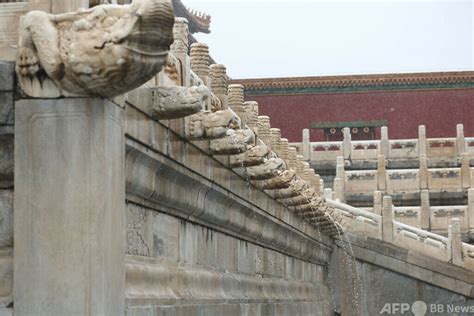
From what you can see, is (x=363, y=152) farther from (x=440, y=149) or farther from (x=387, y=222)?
(x=387, y=222)

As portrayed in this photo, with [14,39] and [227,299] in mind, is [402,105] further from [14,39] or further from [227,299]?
[14,39]

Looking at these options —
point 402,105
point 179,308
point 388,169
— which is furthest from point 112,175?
point 402,105

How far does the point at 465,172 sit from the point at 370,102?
10.3 metres

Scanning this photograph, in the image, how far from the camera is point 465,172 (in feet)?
114

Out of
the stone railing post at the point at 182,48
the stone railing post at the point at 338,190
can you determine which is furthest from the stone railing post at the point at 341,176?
the stone railing post at the point at 182,48

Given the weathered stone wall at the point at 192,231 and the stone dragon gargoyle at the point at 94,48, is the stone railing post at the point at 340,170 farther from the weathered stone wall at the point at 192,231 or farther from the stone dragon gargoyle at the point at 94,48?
the stone dragon gargoyle at the point at 94,48

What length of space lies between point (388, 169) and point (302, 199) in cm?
2041

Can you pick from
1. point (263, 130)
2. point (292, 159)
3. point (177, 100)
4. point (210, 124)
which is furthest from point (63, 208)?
point (292, 159)

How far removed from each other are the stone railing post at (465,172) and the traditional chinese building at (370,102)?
9.19 metres

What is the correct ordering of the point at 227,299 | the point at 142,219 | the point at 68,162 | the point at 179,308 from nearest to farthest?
1. the point at 68,162
2. the point at 142,219
3. the point at 179,308
4. the point at 227,299

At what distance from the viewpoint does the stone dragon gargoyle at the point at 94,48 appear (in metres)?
6.30

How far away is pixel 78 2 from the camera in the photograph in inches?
269
